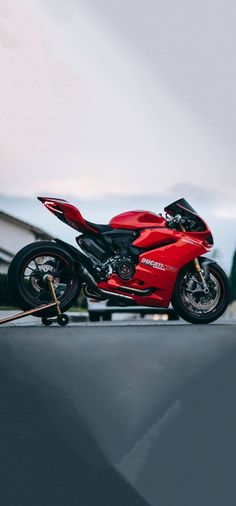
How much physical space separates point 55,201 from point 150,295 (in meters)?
1.23

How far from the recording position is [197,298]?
20.9ft

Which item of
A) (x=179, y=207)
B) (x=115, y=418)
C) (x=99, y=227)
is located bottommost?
(x=115, y=418)

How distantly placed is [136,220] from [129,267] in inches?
19.0

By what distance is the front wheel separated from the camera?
6.30 metres

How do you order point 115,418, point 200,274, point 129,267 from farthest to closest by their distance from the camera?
point 200,274, point 129,267, point 115,418

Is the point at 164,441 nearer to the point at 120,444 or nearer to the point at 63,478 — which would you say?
the point at 120,444

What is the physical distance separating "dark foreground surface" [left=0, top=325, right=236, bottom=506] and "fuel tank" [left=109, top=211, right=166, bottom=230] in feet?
5.03

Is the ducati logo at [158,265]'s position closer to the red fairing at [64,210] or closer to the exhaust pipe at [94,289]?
the exhaust pipe at [94,289]

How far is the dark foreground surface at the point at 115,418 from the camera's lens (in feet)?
13.8

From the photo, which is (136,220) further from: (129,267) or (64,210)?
(64,210)

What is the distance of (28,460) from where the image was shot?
4.26 metres

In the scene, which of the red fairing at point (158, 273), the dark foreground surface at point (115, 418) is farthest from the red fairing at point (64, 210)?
the dark foreground surface at point (115, 418)

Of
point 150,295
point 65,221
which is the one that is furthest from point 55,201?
point 150,295

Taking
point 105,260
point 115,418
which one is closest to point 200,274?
point 105,260
